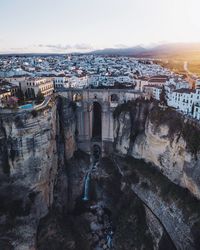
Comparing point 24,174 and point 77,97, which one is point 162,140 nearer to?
point 77,97

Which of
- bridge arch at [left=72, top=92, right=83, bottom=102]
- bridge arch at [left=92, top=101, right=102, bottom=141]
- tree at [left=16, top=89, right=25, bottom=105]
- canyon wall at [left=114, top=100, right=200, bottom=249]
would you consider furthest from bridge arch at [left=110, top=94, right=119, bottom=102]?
tree at [left=16, top=89, right=25, bottom=105]

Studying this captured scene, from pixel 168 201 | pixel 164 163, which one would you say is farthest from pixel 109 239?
pixel 164 163

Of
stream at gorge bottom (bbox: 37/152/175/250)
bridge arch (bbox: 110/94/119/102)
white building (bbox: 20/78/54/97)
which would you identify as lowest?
stream at gorge bottom (bbox: 37/152/175/250)

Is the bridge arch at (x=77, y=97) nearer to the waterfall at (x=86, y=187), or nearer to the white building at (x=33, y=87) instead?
the white building at (x=33, y=87)

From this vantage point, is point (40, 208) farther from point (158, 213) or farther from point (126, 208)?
point (158, 213)

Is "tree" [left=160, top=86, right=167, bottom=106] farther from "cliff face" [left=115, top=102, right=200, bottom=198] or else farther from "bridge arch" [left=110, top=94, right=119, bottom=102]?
"bridge arch" [left=110, top=94, right=119, bottom=102]

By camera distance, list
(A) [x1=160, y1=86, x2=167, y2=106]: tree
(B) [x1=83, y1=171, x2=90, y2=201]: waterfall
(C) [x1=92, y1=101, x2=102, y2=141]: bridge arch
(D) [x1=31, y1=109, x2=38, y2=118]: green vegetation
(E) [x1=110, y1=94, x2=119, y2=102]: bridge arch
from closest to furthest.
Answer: (D) [x1=31, y1=109, x2=38, y2=118]: green vegetation → (B) [x1=83, y1=171, x2=90, y2=201]: waterfall → (A) [x1=160, y1=86, x2=167, y2=106]: tree → (E) [x1=110, y1=94, x2=119, y2=102]: bridge arch → (C) [x1=92, y1=101, x2=102, y2=141]: bridge arch

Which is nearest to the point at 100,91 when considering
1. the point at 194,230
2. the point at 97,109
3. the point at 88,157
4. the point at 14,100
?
the point at 97,109
